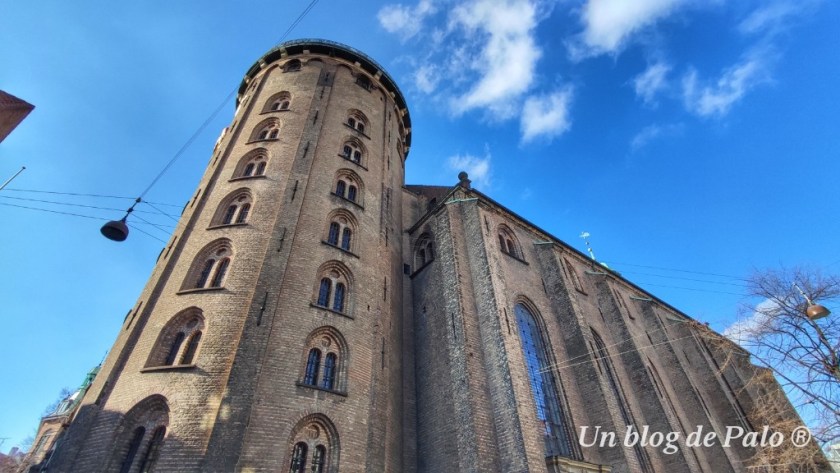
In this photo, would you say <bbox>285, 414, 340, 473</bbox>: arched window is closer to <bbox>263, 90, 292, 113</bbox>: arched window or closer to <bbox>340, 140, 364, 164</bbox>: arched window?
<bbox>340, 140, 364, 164</bbox>: arched window

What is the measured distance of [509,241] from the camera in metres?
20.5

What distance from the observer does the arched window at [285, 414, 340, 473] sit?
37.1 ft

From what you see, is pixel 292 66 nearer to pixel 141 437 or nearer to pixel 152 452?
pixel 141 437

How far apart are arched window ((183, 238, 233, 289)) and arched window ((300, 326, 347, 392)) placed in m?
3.73

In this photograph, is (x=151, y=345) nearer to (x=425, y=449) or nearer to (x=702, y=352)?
(x=425, y=449)

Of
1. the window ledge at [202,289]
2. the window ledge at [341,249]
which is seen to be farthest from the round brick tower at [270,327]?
the window ledge at [341,249]

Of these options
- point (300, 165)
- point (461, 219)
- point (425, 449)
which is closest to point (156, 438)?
point (425, 449)

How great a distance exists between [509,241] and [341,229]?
8446mm

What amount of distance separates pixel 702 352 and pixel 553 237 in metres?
13.2

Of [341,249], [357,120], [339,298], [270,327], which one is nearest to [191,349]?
[270,327]

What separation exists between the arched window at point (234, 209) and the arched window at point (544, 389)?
1190 cm

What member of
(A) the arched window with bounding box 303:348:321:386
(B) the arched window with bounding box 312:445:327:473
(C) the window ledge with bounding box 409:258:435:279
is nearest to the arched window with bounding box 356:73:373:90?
(C) the window ledge with bounding box 409:258:435:279

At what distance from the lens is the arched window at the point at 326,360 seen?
13.0 metres

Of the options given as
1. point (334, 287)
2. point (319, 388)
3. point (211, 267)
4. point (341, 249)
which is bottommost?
point (319, 388)
